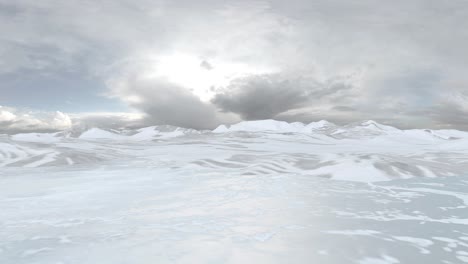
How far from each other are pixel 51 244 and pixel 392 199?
12363mm

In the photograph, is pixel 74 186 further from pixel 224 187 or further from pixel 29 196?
pixel 224 187

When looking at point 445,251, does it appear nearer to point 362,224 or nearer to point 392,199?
point 362,224

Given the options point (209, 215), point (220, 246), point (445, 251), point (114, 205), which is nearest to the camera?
point (445, 251)

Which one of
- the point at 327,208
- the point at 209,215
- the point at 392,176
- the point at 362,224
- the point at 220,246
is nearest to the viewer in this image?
the point at 220,246

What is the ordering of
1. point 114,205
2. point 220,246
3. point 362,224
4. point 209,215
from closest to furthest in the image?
point 220,246, point 362,224, point 209,215, point 114,205

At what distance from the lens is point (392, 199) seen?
13.9 meters

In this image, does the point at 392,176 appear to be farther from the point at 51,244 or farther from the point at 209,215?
the point at 51,244

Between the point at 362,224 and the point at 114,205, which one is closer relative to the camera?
the point at 362,224

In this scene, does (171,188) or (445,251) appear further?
(171,188)

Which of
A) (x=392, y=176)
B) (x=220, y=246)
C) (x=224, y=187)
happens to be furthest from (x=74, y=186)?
(x=392, y=176)

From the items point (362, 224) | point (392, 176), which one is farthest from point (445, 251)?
point (392, 176)

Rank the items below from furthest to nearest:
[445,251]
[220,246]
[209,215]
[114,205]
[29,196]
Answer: [29,196]
[114,205]
[209,215]
[220,246]
[445,251]

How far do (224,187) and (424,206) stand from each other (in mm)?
9159

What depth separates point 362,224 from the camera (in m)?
9.83
